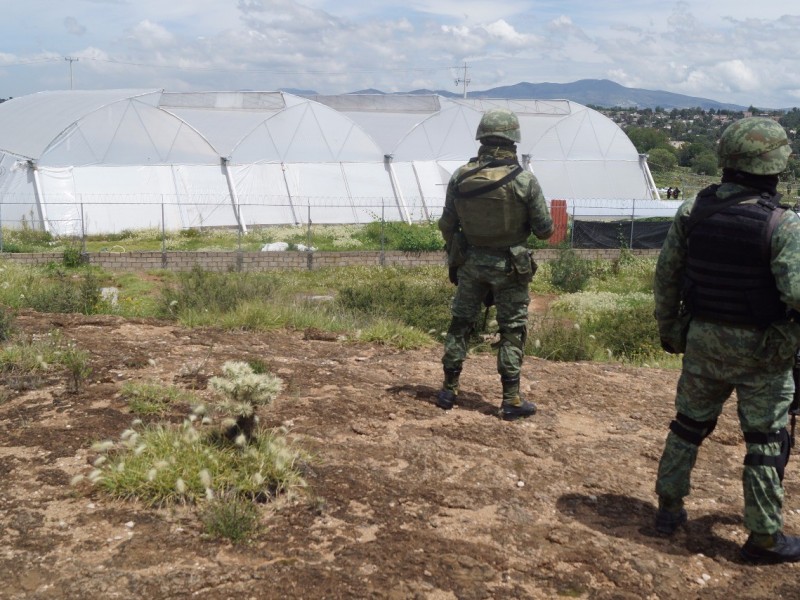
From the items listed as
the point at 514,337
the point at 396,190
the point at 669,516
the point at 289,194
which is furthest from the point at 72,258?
the point at 669,516

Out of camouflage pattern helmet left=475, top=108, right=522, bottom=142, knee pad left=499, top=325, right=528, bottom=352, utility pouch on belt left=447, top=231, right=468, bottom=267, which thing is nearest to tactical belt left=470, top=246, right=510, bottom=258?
utility pouch on belt left=447, top=231, right=468, bottom=267

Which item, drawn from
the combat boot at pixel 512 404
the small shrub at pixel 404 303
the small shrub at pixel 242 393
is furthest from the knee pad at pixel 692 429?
the small shrub at pixel 404 303

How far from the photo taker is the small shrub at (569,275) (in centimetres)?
1700

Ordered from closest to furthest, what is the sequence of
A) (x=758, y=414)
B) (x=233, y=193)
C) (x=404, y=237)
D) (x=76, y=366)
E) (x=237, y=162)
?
(x=758, y=414)
(x=76, y=366)
(x=404, y=237)
(x=233, y=193)
(x=237, y=162)

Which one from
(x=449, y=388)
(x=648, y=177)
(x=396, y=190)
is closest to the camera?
(x=449, y=388)

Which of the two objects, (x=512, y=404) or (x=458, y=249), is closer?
(x=512, y=404)

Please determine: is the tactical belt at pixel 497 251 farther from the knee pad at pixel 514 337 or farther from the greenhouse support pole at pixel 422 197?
the greenhouse support pole at pixel 422 197

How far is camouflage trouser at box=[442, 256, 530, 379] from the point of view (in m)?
5.75

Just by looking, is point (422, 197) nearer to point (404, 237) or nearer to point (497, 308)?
point (404, 237)

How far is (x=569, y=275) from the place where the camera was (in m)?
17.1

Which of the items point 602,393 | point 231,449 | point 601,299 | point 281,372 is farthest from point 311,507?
point 601,299

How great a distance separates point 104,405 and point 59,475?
1.16m

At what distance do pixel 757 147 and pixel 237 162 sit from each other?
22.8m

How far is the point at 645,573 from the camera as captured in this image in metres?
3.68
